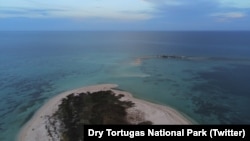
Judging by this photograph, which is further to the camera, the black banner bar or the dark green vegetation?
the dark green vegetation

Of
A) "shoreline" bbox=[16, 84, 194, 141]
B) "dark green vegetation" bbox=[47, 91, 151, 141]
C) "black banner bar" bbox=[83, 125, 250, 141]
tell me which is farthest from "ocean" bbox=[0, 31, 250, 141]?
"black banner bar" bbox=[83, 125, 250, 141]

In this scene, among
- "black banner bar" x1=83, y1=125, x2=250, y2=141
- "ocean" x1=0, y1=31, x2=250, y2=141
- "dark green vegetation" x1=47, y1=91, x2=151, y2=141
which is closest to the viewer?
"black banner bar" x1=83, y1=125, x2=250, y2=141

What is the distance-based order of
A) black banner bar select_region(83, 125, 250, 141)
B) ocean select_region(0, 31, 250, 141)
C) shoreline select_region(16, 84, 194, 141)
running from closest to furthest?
black banner bar select_region(83, 125, 250, 141) → shoreline select_region(16, 84, 194, 141) → ocean select_region(0, 31, 250, 141)

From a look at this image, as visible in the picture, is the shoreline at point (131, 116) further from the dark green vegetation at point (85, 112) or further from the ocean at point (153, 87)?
the ocean at point (153, 87)

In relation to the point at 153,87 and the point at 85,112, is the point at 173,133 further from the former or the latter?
the point at 153,87

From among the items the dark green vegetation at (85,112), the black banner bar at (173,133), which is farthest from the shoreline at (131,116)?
the black banner bar at (173,133)

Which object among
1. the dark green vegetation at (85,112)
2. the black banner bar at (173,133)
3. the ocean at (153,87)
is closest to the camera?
the black banner bar at (173,133)

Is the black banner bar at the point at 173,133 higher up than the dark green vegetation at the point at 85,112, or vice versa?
the black banner bar at the point at 173,133

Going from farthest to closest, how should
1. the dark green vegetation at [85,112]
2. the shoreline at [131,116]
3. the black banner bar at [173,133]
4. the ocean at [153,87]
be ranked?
the ocean at [153,87], the dark green vegetation at [85,112], the shoreline at [131,116], the black banner bar at [173,133]

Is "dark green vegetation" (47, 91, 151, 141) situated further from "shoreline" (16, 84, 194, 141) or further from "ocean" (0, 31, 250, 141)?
"ocean" (0, 31, 250, 141)

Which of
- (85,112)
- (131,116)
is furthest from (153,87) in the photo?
(85,112)
